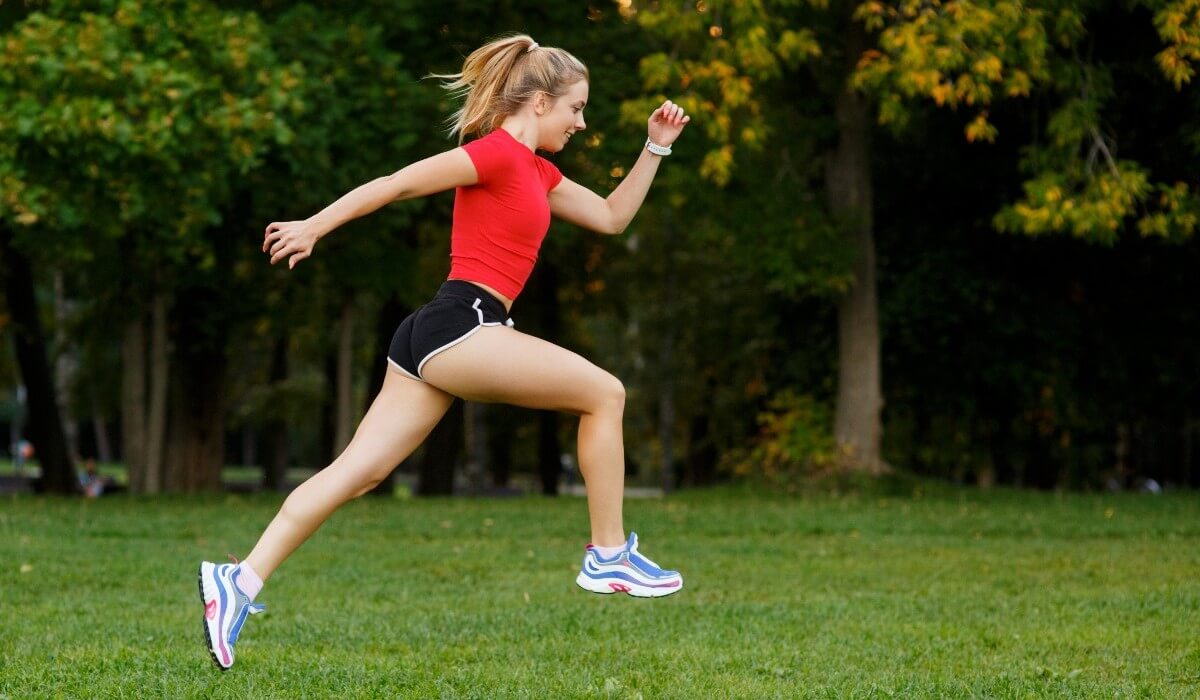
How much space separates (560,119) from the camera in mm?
5781

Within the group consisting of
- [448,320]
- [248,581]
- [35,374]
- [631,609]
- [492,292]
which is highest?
[35,374]

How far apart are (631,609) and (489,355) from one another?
13.5ft

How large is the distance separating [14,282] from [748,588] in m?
17.5

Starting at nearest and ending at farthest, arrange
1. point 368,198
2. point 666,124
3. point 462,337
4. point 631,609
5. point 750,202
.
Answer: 1. point 368,198
2. point 462,337
3. point 666,124
4. point 631,609
5. point 750,202

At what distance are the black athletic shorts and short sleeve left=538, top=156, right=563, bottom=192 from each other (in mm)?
534

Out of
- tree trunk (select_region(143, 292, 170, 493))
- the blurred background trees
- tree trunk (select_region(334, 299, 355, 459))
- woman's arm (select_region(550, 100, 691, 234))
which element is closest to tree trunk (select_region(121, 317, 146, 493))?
the blurred background trees

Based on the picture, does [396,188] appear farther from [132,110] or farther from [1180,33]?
[1180,33]

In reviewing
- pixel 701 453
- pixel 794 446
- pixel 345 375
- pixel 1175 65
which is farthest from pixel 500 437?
pixel 1175 65

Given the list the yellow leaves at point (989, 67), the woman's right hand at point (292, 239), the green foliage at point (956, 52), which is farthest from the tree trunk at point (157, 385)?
the woman's right hand at point (292, 239)

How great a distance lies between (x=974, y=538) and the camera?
14.1 meters

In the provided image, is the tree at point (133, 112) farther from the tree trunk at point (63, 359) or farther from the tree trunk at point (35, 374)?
the tree trunk at point (63, 359)

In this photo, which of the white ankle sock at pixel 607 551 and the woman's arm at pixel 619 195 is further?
the woman's arm at pixel 619 195

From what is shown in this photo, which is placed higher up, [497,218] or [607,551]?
[497,218]

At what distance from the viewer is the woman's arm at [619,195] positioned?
6.06 meters
